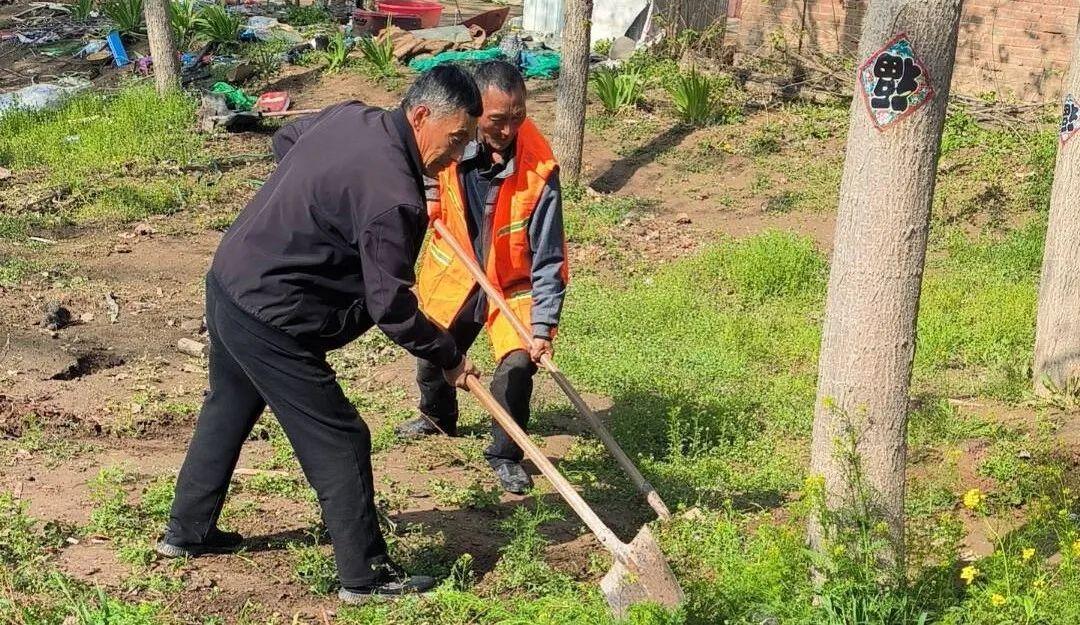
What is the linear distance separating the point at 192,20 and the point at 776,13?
7992mm

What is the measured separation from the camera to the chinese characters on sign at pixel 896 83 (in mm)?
3660

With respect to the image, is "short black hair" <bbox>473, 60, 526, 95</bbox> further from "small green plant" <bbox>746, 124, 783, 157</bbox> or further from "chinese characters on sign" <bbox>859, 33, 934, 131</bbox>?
"small green plant" <bbox>746, 124, 783, 157</bbox>

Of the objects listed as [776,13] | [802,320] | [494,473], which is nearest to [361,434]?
[494,473]

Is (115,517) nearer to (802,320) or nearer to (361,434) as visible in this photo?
(361,434)

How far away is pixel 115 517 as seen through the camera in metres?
4.68

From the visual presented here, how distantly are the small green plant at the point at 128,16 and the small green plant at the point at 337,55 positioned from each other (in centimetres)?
342

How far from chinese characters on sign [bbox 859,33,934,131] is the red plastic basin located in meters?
13.4

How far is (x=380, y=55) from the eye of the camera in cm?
1431

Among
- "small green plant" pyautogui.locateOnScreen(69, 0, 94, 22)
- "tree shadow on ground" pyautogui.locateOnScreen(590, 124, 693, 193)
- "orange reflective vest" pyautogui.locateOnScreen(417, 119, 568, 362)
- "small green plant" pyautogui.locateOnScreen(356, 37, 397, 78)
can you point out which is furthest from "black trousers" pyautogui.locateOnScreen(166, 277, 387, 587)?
"small green plant" pyautogui.locateOnScreen(69, 0, 94, 22)

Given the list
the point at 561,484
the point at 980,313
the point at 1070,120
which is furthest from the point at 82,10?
the point at 561,484

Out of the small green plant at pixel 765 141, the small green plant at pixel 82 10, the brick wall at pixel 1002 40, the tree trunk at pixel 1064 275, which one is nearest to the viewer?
Answer: the tree trunk at pixel 1064 275

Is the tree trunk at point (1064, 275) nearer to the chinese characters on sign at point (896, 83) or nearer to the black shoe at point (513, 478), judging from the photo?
the black shoe at point (513, 478)

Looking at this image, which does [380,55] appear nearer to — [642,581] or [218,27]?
[218,27]

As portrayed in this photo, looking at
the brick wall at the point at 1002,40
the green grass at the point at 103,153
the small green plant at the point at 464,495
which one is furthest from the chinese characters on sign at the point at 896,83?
the brick wall at the point at 1002,40
